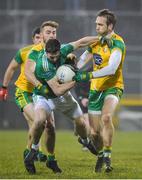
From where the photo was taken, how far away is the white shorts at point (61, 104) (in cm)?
1062

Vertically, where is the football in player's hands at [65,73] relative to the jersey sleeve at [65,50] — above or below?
below

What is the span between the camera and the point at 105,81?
36.4ft

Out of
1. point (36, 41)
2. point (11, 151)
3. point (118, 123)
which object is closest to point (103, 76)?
point (36, 41)

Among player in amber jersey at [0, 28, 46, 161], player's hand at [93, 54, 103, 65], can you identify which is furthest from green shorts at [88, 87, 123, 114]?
player in amber jersey at [0, 28, 46, 161]

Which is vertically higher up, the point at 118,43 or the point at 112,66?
the point at 118,43

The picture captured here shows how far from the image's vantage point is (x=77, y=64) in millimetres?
11203

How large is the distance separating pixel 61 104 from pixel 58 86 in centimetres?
53

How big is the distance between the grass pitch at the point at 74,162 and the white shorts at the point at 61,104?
31.9 inches

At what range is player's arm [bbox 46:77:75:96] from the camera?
33.7ft

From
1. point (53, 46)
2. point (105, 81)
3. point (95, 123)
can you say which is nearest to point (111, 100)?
point (105, 81)

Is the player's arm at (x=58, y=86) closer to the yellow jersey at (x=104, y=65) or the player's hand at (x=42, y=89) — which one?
the player's hand at (x=42, y=89)

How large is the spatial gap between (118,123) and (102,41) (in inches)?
612

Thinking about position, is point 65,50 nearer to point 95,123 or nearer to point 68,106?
point 68,106

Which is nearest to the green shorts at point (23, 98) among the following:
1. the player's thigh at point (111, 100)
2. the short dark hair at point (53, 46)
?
the player's thigh at point (111, 100)
